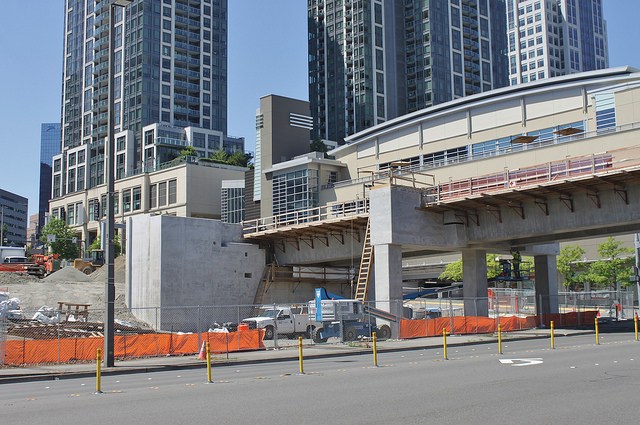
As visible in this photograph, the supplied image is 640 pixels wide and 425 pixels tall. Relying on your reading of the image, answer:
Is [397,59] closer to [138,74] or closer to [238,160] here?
[238,160]

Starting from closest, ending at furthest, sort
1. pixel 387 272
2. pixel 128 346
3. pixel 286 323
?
pixel 128 346, pixel 286 323, pixel 387 272

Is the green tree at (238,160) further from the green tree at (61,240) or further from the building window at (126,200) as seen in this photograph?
the green tree at (61,240)

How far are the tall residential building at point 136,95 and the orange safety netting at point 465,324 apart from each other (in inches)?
3347

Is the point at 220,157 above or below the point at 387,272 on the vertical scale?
above

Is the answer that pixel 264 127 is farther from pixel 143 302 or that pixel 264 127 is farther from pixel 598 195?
pixel 598 195

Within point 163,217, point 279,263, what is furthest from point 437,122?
point 163,217

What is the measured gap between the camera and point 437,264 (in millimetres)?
87562

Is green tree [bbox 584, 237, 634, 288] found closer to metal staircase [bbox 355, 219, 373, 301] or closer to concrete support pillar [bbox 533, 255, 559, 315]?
concrete support pillar [bbox 533, 255, 559, 315]

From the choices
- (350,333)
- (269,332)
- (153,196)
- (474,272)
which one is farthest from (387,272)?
(153,196)

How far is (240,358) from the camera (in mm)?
27812

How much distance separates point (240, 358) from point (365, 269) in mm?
17464

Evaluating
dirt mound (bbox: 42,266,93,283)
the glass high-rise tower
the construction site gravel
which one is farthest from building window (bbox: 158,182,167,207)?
the construction site gravel

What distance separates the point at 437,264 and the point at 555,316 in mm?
40981

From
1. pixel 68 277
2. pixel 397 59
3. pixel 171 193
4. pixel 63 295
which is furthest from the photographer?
pixel 397 59
